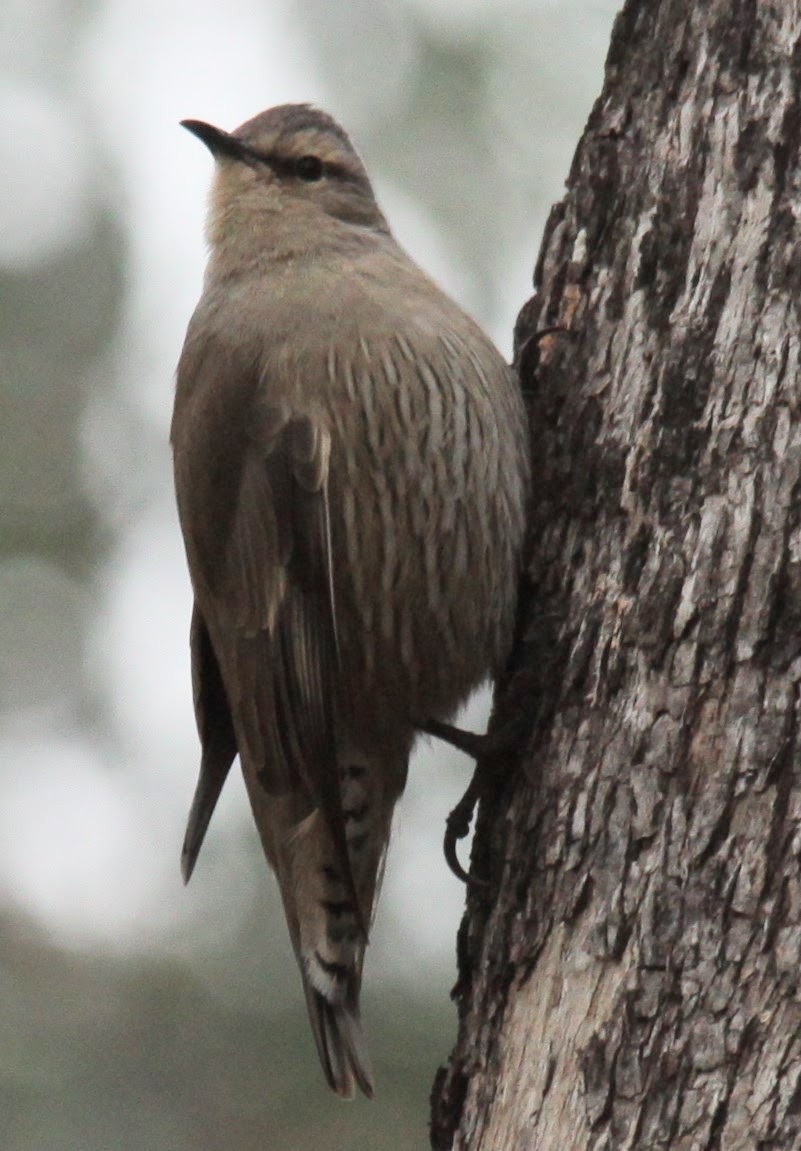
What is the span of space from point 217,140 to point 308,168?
243mm

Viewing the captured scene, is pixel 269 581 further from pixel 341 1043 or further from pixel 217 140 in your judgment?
pixel 217 140

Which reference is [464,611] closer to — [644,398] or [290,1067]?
[644,398]

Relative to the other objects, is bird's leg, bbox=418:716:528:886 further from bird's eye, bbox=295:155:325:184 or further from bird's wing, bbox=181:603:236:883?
bird's eye, bbox=295:155:325:184

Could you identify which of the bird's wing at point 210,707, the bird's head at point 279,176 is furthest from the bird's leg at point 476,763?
the bird's head at point 279,176

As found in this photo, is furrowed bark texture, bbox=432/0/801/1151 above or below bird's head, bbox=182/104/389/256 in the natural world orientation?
below

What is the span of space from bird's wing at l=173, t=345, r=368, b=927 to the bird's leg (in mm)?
244

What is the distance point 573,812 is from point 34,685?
499 centimetres

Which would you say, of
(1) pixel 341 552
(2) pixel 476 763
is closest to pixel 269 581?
(1) pixel 341 552

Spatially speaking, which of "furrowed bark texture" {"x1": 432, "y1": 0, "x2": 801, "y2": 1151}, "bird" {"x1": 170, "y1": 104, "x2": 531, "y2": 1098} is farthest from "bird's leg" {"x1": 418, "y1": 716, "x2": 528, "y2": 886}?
"bird" {"x1": 170, "y1": 104, "x2": 531, "y2": 1098}

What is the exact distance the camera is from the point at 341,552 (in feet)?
12.4

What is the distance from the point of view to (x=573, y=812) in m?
2.89

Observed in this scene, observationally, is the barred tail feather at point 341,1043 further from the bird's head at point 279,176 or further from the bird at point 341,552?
the bird's head at point 279,176

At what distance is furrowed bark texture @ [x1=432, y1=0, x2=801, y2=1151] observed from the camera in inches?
101

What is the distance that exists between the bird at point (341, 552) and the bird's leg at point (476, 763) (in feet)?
0.67
